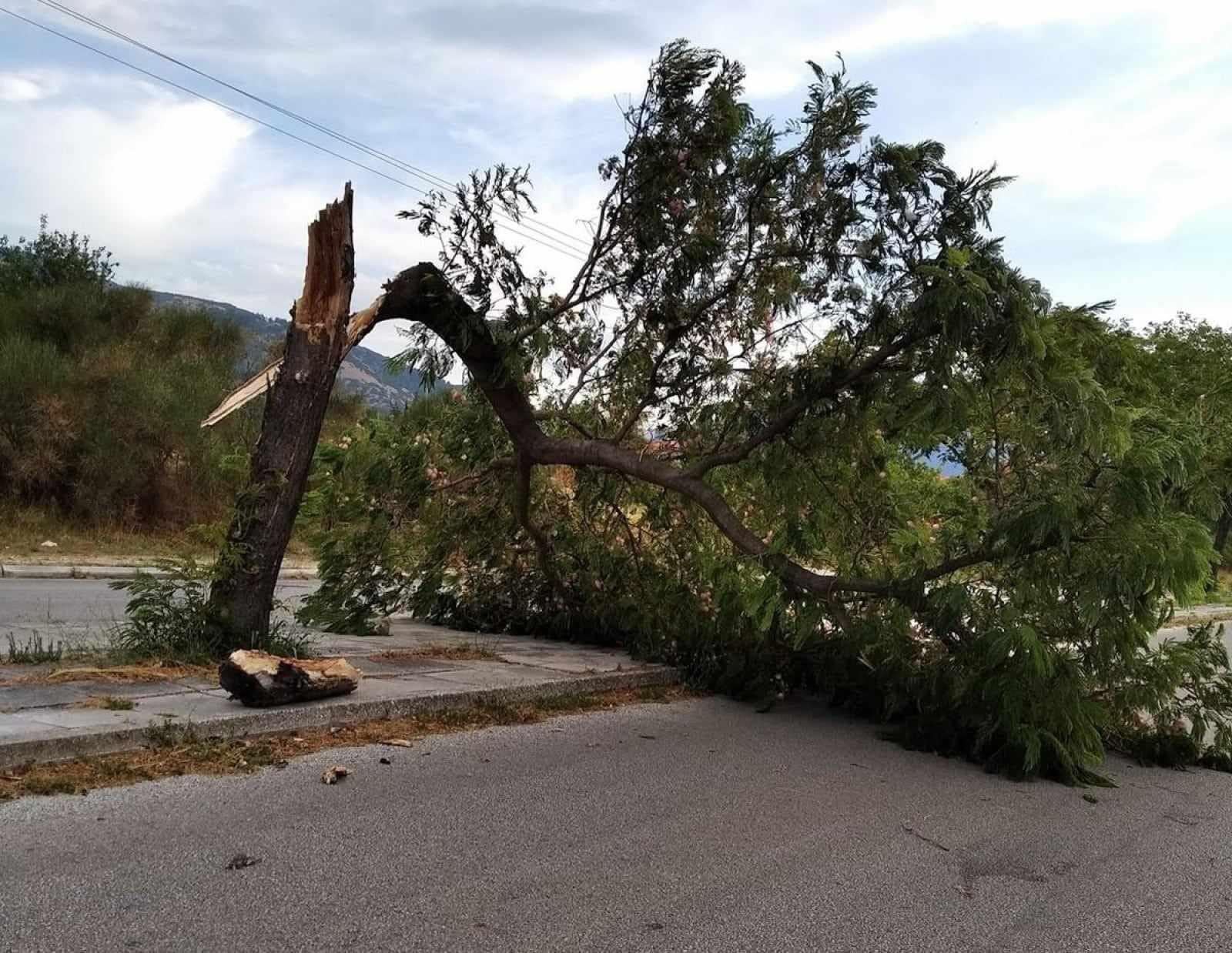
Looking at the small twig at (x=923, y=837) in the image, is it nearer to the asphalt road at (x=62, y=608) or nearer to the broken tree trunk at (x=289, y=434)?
the broken tree trunk at (x=289, y=434)

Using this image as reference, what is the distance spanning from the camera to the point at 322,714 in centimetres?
669

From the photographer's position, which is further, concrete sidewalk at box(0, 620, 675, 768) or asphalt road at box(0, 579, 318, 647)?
asphalt road at box(0, 579, 318, 647)

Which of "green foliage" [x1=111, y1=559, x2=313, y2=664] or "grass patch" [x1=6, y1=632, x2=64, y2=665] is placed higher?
"green foliage" [x1=111, y1=559, x2=313, y2=664]

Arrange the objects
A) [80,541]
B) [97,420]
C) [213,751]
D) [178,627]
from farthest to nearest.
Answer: [97,420] < [80,541] < [178,627] < [213,751]

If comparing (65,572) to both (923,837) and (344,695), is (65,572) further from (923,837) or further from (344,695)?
(923,837)

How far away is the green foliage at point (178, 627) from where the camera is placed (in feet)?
25.1

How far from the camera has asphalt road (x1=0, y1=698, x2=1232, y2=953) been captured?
3875 mm

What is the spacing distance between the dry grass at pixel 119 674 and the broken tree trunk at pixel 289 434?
48 centimetres

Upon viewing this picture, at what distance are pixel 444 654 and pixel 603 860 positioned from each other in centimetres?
506

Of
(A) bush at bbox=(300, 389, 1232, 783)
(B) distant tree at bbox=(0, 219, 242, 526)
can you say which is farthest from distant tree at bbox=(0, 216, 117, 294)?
(A) bush at bbox=(300, 389, 1232, 783)

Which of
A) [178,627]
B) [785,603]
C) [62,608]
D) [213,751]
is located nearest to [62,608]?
[62,608]

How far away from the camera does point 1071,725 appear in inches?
278

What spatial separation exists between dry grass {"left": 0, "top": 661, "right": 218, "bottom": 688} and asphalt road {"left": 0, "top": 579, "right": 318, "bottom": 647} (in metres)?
1.57

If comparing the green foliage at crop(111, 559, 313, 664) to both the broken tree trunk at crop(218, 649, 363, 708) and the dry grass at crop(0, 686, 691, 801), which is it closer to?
the broken tree trunk at crop(218, 649, 363, 708)
